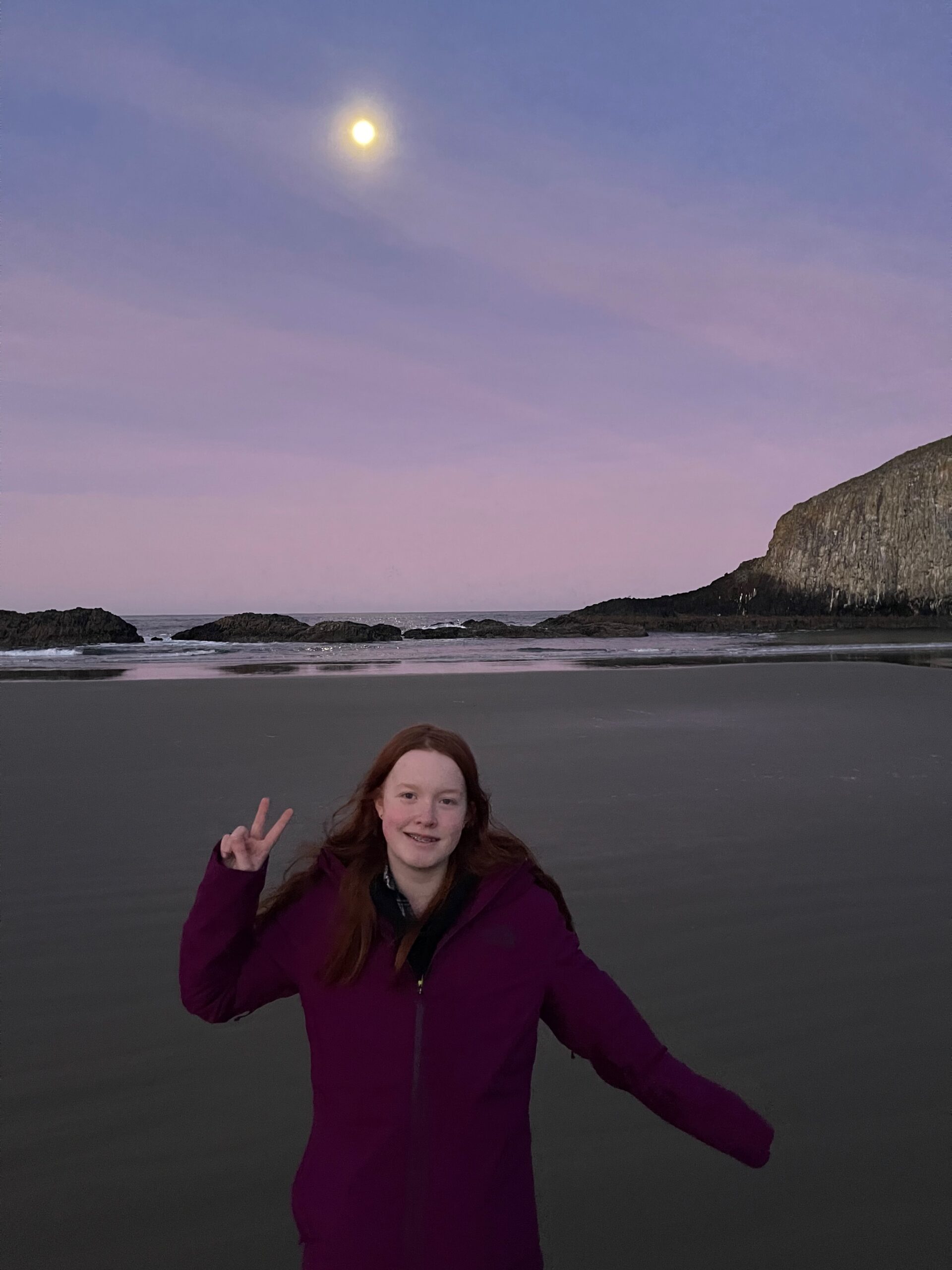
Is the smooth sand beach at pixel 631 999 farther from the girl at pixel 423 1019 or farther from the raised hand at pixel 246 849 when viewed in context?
the raised hand at pixel 246 849

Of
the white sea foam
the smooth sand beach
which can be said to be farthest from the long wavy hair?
the white sea foam

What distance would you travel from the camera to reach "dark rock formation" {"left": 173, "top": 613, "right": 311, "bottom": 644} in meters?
40.7

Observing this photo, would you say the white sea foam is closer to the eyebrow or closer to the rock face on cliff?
the eyebrow

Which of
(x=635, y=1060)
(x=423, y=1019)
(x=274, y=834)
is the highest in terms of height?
(x=274, y=834)

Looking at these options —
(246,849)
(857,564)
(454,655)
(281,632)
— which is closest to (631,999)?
(246,849)

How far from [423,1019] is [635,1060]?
50cm

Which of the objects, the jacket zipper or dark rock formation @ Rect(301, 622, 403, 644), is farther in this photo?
dark rock formation @ Rect(301, 622, 403, 644)

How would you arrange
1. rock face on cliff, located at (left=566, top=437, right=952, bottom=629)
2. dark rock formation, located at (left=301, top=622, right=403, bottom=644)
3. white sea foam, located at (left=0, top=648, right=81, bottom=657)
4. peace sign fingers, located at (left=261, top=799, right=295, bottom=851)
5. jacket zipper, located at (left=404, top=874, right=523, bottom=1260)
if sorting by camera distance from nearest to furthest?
jacket zipper, located at (left=404, top=874, right=523, bottom=1260) → peace sign fingers, located at (left=261, top=799, right=295, bottom=851) → white sea foam, located at (left=0, top=648, right=81, bottom=657) → dark rock formation, located at (left=301, top=622, right=403, bottom=644) → rock face on cliff, located at (left=566, top=437, right=952, bottom=629)

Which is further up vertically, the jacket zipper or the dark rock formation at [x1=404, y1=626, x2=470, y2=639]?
the dark rock formation at [x1=404, y1=626, x2=470, y2=639]

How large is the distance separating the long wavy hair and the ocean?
1798cm

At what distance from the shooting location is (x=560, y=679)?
18.6 metres

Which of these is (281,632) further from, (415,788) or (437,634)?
(415,788)

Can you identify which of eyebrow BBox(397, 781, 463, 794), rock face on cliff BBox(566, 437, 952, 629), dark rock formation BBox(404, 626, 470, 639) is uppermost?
rock face on cliff BBox(566, 437, 952, 629)

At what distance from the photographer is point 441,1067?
1808 millimetres
